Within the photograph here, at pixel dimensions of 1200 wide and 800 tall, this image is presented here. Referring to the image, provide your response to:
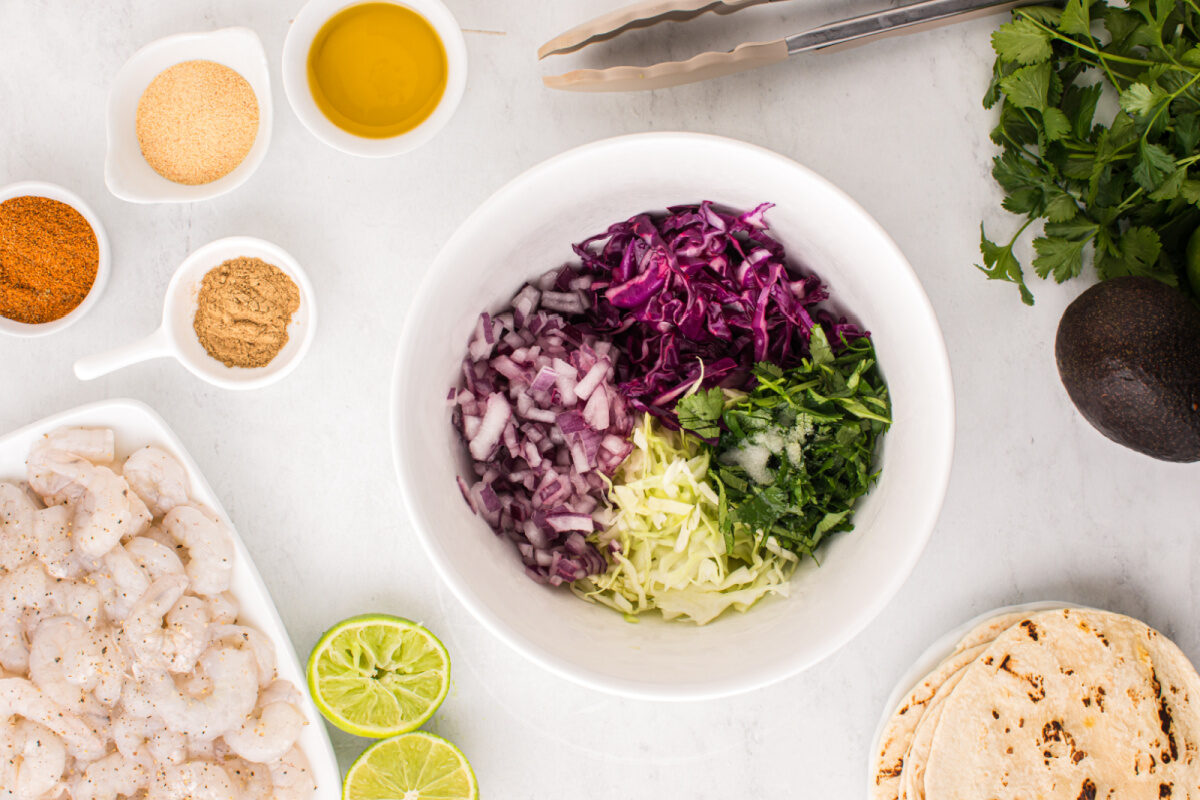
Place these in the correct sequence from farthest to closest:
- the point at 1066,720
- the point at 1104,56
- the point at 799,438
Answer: the point at 1066,720 < the point at 1104,56 < the point at 799,438

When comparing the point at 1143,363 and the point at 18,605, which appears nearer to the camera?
the point at 1143,363

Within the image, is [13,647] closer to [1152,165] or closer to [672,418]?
[672,418]

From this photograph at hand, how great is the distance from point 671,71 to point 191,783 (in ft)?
5.05

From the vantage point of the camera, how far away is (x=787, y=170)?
1174mm

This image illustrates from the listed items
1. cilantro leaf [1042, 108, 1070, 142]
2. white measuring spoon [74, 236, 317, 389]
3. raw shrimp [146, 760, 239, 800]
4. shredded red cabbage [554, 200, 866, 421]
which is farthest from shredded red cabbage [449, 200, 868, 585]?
raw shrimp [146, 760, 239, 800]

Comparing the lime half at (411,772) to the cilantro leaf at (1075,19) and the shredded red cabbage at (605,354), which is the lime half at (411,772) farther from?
the cilantro leaf at (1075,19)

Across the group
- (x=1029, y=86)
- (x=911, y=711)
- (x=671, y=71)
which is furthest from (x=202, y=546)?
(x=1029, y=86)

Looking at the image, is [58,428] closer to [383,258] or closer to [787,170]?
[383,258]

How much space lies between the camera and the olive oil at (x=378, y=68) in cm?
154

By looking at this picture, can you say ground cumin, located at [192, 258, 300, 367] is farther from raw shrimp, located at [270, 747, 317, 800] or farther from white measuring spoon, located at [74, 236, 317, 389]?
raw shrimp, located at [270, 747, 317, 800]

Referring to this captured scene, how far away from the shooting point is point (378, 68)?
5.09 ft

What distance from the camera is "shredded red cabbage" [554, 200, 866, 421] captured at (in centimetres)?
131

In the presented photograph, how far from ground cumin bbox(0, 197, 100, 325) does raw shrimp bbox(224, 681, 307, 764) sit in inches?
33.2

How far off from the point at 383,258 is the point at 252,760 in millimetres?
969
